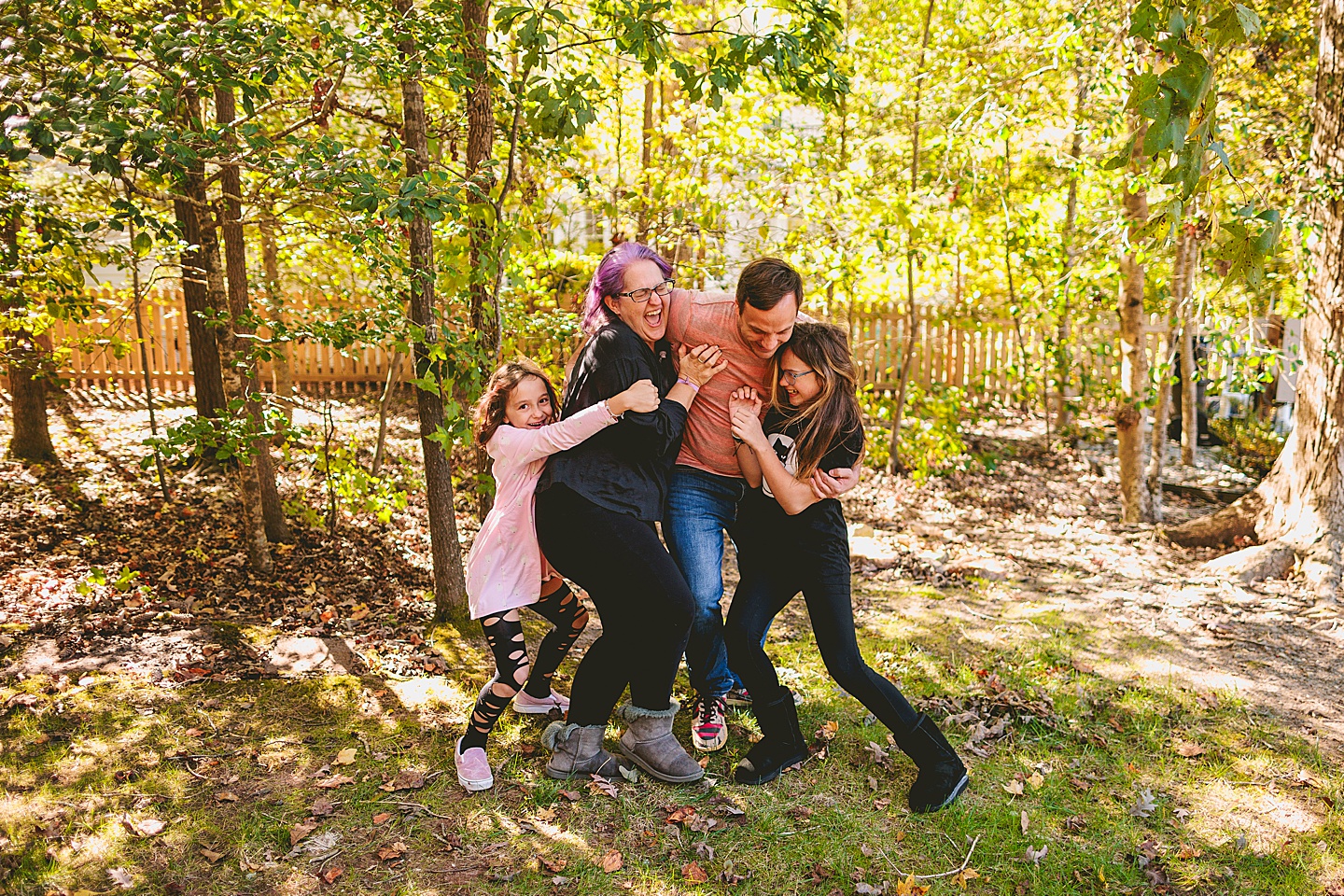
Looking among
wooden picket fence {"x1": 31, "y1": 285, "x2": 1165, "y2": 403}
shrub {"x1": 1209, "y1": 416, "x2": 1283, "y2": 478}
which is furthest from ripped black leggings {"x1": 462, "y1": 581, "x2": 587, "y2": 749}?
shrub {"x1": 1209, "y1": 416, "x2": 1283, "y2": 478}

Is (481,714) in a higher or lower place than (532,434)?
lower

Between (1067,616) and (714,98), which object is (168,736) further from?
(1067,616)

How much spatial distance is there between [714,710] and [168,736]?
216 centimetres

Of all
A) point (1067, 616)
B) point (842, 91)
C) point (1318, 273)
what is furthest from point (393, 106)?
point (1318, 273)

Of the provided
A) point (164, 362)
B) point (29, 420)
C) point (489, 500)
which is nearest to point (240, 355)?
point (489, 500)

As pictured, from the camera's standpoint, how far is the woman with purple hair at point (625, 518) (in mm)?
3076

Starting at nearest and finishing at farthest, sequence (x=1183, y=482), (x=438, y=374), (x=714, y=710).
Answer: (x=714, y=710)
(x=438, y=374)
(x=1183, y=482)

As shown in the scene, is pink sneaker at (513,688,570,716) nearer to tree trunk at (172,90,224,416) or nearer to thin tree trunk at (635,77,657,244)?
tree trunk at (172,90,224,416)

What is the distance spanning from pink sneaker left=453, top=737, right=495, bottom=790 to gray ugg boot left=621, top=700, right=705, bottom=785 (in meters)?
0.55

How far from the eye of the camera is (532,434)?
3152mm

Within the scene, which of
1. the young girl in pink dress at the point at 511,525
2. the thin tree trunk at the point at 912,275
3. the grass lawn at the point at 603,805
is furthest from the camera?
the thin tree trunk at the point at 912,275

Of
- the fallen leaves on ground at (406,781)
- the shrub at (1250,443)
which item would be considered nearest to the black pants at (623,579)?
the fallen leaves on ground at (406,781)

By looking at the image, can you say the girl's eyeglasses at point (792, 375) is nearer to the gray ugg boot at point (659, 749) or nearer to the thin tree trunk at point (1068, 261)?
the gray ugg boot at point (659, 749)

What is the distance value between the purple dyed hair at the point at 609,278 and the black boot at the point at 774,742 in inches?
62.9
